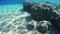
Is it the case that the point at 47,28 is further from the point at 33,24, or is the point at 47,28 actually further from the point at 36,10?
the point at 36,10

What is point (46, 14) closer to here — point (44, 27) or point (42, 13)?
point (42, 13)

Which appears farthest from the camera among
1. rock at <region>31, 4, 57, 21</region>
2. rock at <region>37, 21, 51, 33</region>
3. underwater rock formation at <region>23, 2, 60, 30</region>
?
rock at <region>31, 4, 57, 21</region>

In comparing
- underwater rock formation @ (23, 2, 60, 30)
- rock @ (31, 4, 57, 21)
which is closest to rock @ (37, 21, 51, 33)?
underwater rock formation @ (23, 2, 60, 30)

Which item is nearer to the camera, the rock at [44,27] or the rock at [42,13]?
the rock at [44,27]

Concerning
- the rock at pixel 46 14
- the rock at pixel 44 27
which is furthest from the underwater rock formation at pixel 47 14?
the rock at pixel 44 27

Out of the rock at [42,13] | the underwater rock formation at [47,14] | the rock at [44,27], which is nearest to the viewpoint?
the rock at [44,27]

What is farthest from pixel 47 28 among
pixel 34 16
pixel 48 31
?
pixel 34 16

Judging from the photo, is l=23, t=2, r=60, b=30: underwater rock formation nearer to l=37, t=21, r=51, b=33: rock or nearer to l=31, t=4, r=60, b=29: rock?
l=31, t=4, r=60, b=29: rock

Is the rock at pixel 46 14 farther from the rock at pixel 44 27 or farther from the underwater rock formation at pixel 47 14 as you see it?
the rock at pixel 44 27

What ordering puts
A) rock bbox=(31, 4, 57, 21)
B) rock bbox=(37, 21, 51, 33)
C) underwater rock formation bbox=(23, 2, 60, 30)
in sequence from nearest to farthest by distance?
rock bbox=(37, 21, 51, 33)
underwater rock formation bbox=(23, 2, 60, 30)
rock bbox=(31, 4, 57, 21)

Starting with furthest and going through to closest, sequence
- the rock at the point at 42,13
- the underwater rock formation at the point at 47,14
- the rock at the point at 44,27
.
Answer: the rock at the point at 42,13, the underwater rock formation at the point at 47,14, the rock at the point at 44,27

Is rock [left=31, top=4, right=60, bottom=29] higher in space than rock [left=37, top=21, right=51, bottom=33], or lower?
higher

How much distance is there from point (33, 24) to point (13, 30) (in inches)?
40.2

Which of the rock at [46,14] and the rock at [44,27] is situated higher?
the rock at [46,14]
